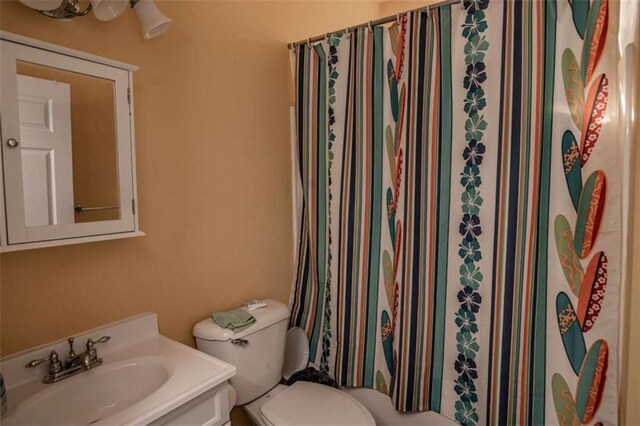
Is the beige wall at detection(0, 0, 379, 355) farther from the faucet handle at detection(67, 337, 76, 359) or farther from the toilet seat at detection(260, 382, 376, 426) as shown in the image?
the toilet seat at detection(260, 382, 376, 426)

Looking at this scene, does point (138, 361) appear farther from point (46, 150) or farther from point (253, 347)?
point (46, 150)

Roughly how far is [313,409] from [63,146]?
1.29m

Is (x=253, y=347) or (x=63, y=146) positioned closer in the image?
(x=63, y=146)

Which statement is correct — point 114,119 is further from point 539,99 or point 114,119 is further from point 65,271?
point 539,99

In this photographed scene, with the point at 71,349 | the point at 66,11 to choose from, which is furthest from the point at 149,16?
the point at 71,349

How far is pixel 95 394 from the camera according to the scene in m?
1.10

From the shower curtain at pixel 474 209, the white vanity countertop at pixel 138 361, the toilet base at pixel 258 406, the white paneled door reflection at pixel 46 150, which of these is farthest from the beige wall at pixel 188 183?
the toilet base at pixel 258 406

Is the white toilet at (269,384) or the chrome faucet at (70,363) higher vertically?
the chrome faucet at (70,363)

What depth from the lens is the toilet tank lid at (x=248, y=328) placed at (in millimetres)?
1422

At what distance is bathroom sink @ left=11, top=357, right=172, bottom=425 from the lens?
0.97 metres

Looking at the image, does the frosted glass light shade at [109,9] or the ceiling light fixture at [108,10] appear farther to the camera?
the frosted glass light shade at [109,9]

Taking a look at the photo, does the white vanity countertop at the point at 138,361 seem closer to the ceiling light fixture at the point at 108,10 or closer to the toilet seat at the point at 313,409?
the toilet seat at the point at 313,409

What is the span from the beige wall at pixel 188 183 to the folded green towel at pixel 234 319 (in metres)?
0.10

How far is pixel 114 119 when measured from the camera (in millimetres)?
1185
